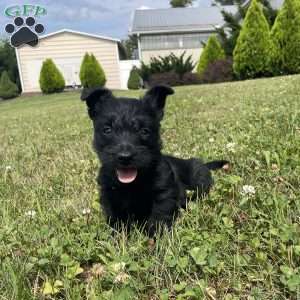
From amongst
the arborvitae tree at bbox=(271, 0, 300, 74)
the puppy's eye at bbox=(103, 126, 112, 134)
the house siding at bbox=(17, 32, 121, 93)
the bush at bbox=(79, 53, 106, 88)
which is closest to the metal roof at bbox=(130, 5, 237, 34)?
the house siding at bbox=(17, 32, 121, 93)

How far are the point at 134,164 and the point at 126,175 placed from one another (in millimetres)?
128

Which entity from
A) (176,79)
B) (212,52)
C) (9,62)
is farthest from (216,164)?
(9,62)

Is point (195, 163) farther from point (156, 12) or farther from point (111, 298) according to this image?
point (156, 12)

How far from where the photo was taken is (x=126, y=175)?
283 centimetres

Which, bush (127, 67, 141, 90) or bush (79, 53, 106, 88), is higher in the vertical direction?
bush (79, 53, 106, 88)

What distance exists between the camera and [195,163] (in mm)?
4016

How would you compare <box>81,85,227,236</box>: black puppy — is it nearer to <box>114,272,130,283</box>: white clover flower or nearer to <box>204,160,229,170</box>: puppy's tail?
<box>114,272,130,283</box>: white clover flower

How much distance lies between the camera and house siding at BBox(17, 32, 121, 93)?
134 feet

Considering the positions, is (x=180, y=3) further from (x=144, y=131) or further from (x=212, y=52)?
(x=144, y=131)

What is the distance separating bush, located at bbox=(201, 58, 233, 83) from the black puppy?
73.0 ft

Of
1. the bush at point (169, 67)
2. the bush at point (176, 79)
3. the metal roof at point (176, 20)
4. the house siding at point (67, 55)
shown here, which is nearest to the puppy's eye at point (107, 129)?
the bush at point (176, 79)

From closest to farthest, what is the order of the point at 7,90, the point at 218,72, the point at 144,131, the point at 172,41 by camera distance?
the point at 144,131
the point at 218,72
the point at 7,90
the point at 172,41

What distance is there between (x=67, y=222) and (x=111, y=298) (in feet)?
4.23

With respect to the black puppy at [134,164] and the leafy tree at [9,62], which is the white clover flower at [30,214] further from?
the leafy tree at [9,62]
